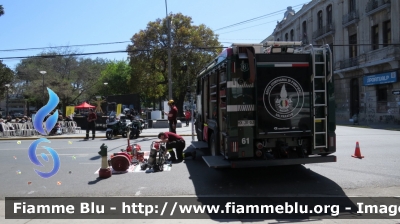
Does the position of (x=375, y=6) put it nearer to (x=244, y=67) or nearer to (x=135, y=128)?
(x=135, y=128)

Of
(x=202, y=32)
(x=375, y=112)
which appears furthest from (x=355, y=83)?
(x=202, y=32)

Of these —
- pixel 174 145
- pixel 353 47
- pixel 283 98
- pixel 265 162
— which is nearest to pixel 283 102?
pixel 283 98

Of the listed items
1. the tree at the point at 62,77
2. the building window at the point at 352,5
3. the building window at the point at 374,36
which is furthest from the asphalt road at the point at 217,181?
the tree at the point at 62,77

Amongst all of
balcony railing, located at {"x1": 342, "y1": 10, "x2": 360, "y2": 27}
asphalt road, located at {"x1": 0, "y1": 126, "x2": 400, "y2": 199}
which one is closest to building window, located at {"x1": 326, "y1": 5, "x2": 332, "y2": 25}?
balcony railing, located at {"x1": 342, "y1": 10, "x2": 360, "y2": 27}

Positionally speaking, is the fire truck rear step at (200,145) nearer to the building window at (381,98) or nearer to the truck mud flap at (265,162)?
the truck mud flap at (265,162)

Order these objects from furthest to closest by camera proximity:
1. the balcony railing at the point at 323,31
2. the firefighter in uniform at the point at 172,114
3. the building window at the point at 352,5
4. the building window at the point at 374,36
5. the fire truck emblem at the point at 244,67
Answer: the balcony railing at the point at 323,31, the building window at the point at 352,5, the building window at the point at 374,36, the firefighter in uniform at the point at 172,114, the fire truck emblem at the point at 244,67

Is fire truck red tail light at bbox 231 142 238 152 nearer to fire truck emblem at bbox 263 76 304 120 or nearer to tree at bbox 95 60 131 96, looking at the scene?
fire truck emblem at bbox 263 76 304 120

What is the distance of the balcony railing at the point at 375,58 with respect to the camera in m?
27.6

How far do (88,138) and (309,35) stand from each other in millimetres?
30946

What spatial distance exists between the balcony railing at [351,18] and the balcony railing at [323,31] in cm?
198

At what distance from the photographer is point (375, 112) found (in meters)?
31.2

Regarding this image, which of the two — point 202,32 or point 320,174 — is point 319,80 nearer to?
point 320,174

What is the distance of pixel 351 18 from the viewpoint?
33.9 meters

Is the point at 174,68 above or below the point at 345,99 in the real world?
above
